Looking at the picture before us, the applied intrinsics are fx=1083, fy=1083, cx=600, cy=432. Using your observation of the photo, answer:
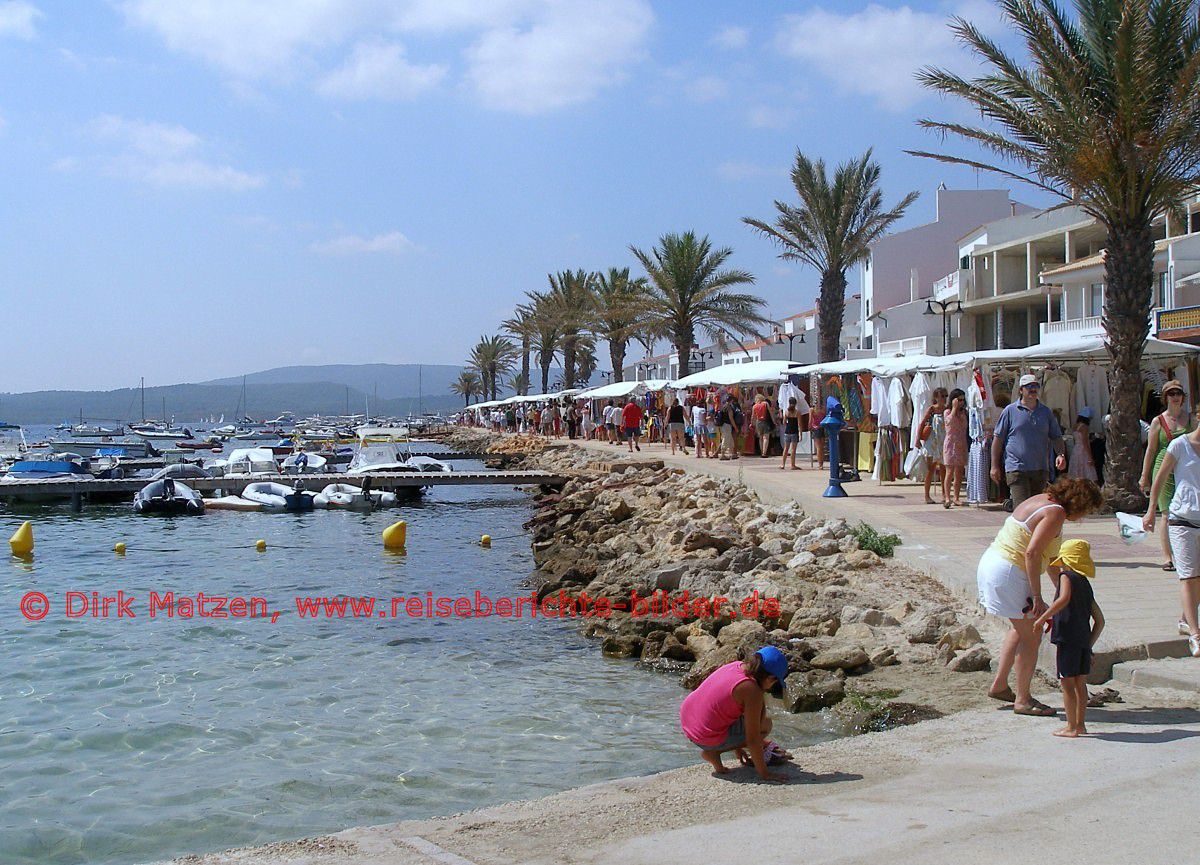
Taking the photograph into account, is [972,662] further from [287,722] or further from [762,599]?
[287,722]

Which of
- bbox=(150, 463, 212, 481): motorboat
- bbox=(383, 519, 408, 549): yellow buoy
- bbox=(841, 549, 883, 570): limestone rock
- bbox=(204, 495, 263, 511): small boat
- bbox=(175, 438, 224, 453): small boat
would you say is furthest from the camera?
bbox=(175, 438, 224, 453): small boat

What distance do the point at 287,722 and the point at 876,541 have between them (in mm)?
6967

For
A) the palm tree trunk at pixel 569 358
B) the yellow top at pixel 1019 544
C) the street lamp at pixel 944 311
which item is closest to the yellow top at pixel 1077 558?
the yellow top at pixel 1019 544

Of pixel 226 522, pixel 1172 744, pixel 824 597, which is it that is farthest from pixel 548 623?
pixel 226 522

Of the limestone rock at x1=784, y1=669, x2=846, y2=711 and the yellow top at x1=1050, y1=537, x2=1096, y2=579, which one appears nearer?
the yellow top at x1=1050, y1=537, x2=1096, y2=579

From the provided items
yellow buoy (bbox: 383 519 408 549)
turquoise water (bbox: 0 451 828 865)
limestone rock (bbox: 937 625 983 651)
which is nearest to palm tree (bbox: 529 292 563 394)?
yellow buoy (bbox: 383 519 408 549)

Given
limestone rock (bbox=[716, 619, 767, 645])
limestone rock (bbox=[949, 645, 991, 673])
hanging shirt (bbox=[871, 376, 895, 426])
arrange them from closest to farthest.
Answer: limestone rock (bbox=[949, 645, 991, 673]) → limestone rock (bbox=[716, 619, 767, 645]) → hanging shirt (bbox=[871, 376, 895, 426])

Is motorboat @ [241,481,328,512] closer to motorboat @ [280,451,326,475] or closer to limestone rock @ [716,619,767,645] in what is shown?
motorboat @ [280,451,326,475]

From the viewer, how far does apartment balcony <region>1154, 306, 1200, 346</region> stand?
21.6m

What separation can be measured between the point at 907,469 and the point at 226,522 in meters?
18.6

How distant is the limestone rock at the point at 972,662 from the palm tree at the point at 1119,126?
7.26 meters

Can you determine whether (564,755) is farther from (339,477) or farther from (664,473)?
(339,477)

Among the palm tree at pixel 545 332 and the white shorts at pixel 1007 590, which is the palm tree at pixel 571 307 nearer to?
the palm tree at pixel 545 332

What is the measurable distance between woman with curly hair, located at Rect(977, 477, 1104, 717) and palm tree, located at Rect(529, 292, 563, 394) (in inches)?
1906
